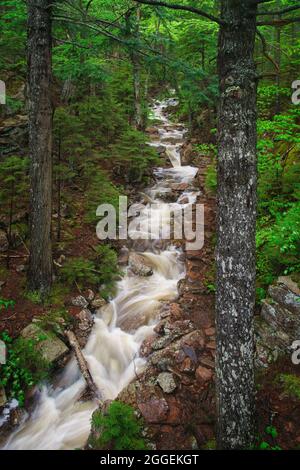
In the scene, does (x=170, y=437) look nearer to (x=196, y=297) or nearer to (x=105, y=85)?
(x=196, y=297)

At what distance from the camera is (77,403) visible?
6.11m

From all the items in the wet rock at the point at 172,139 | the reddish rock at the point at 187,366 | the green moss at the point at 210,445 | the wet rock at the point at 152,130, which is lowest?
the green moss at the point at 210,445

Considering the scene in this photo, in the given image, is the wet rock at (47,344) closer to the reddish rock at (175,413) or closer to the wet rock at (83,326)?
the wet rock at (83,326)

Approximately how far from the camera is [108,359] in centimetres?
698

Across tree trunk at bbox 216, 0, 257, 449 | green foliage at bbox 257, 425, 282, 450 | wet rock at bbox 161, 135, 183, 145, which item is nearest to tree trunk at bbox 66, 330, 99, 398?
tree trunk at bbox 216, 0, 257, 449

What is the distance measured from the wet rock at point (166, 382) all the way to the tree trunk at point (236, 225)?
3.83 feet

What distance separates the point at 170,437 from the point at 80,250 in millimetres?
5457

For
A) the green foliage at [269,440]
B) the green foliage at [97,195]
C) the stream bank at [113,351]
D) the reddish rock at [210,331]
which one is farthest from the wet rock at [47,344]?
the green foliage at [97,195]

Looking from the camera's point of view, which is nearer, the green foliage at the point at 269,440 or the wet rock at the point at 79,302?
the green foliage at the point at 269,440

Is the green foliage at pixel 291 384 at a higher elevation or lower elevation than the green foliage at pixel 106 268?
lower

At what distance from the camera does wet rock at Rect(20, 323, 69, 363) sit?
635 cm

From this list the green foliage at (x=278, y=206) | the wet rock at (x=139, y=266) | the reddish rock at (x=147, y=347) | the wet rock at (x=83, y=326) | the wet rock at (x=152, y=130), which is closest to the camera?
the green foliage at (x=278, y=206)

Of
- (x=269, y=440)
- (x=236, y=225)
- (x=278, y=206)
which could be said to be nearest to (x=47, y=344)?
(x=269, y=440)

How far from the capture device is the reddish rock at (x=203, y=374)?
219 inches
